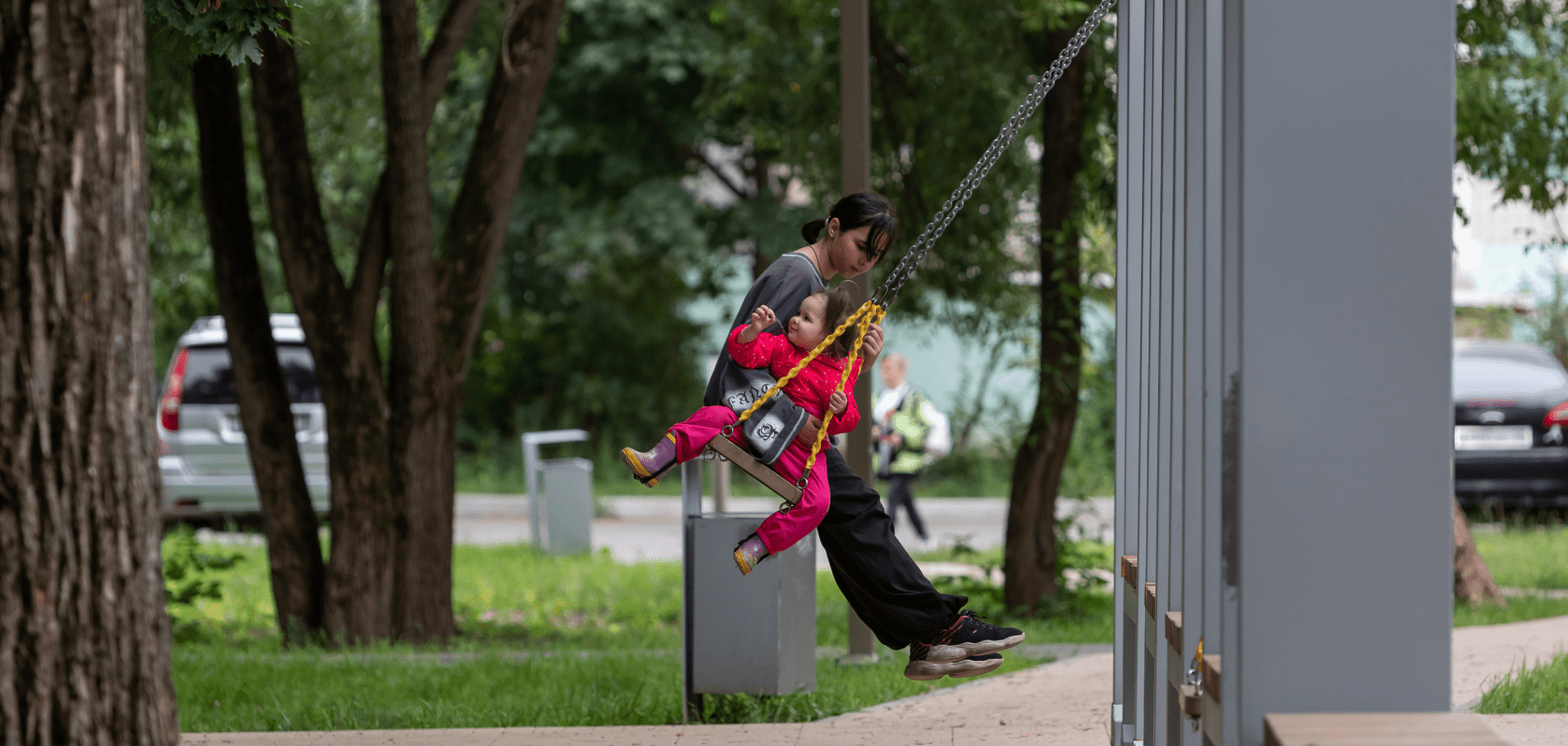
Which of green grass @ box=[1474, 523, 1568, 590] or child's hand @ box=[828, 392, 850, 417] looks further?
green grass @ box=[1474, 523, 1568, 590]

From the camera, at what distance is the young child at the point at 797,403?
412 centimetres

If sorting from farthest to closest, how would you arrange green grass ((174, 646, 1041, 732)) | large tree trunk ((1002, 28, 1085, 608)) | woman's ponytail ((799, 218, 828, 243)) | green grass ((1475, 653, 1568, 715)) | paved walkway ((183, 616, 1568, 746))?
large tree trunk ((1002, 28, 1085, 608)) < green grass ((174, 646, 1041, 732)) < green grass ((1475, 653, 1568, 715)) < paved walkway ((183, 616, 1568, 746)) < woman's ponytail ((799, 218, 828, 243))

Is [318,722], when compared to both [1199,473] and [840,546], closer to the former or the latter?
[840,546]

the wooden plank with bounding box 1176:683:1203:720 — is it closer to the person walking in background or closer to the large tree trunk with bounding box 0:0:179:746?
the large tree trunk with bounding box 0:0:179:746

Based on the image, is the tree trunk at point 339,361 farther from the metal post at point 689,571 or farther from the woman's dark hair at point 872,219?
the woman's dark hair at point 872,219

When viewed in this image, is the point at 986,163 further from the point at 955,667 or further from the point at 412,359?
the point at 412,359

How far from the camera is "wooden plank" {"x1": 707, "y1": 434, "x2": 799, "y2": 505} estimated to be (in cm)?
430

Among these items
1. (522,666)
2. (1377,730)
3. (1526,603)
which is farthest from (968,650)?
(1526,603)

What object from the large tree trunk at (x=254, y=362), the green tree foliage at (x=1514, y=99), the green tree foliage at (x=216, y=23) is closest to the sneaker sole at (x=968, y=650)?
the green tree foliage at (x=216, y=23)

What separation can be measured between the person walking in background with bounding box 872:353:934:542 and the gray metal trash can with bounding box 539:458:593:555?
2.78m

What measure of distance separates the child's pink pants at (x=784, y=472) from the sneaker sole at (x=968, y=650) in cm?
52

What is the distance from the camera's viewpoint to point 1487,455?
13.6 meters

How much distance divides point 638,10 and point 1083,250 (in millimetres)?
10691

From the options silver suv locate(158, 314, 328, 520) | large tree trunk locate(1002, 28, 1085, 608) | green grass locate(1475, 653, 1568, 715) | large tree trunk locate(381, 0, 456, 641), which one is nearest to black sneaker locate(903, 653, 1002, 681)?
green grass locate(1475, 653, 1568, 715)
